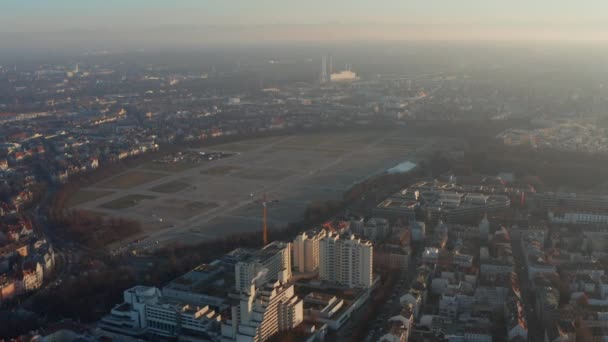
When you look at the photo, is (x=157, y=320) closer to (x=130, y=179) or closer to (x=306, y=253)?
(x=306, y=253)

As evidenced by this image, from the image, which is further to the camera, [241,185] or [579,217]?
[241,185]

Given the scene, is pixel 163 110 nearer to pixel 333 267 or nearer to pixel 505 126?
pixel 505 126

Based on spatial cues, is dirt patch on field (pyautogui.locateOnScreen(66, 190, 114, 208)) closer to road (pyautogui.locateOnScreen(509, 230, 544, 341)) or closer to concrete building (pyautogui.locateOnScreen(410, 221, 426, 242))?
concrete building (pyautogui.locateOnScreen(410, 221, 426, 242))

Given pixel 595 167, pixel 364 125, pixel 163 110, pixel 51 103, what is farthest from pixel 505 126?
pixel 51 103

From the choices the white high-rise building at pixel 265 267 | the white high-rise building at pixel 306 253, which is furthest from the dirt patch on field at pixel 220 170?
the white high-rise building at pixel 265 267

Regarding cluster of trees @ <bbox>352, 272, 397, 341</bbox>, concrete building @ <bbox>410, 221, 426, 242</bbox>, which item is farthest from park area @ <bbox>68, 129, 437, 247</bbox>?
cluster of trees @ <bbox>352, 272, 397, 341</bbox>

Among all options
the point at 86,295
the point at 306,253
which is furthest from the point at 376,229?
the point at 86,295
